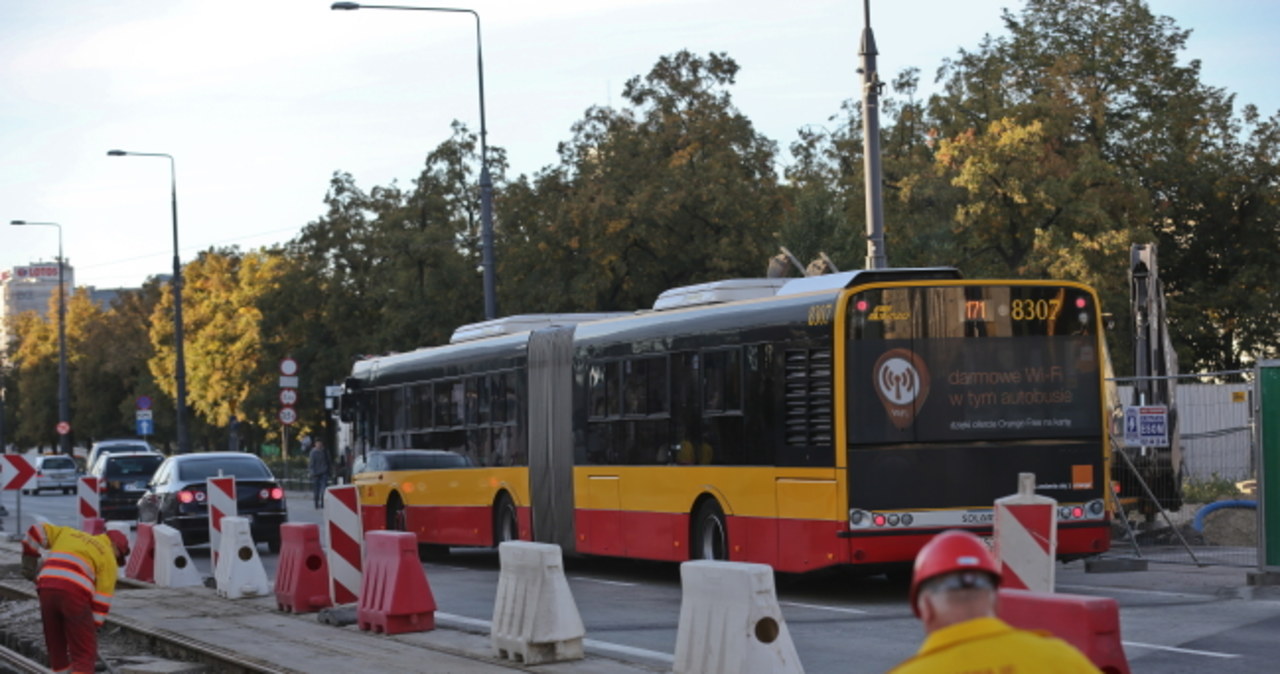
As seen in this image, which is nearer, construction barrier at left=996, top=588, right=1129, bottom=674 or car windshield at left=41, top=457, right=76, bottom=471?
construction barrier at left=996, top=588, right=1129, bottom=674

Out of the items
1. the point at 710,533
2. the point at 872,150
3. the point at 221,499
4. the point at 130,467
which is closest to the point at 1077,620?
the point at 710,533

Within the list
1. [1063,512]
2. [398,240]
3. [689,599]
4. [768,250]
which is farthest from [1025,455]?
[398,240]

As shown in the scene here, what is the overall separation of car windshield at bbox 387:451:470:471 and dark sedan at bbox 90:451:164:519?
11.3 m

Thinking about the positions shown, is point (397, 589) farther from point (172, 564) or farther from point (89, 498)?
point (89, 498)

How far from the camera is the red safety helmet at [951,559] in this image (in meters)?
3.77

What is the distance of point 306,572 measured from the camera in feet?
54.5

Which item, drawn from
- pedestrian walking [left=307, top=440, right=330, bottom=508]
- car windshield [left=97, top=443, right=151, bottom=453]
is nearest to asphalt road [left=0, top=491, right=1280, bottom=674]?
pedestrian walking [left=307, top=440, right=330, bottom=508]

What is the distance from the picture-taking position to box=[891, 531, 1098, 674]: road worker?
373 cm

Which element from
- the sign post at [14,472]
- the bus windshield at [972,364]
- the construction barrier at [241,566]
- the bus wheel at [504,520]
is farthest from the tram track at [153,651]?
the sign post at [14,472]

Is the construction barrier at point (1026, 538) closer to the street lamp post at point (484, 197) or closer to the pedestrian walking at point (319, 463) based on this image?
the street lamp post at point (484, 197)

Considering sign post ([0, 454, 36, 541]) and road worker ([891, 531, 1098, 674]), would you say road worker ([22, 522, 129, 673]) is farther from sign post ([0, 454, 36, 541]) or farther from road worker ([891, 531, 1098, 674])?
sign post ([0, 454, 36, 541])

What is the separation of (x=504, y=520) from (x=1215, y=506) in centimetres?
807

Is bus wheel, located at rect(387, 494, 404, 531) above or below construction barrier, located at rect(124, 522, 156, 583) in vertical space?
above

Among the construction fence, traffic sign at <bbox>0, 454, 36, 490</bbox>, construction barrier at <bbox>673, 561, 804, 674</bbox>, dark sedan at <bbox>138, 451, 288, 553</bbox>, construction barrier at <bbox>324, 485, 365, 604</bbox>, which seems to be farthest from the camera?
traffic sign at <bbox>0, 454, 36, 490</bbox>
